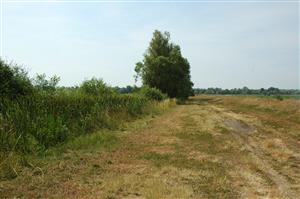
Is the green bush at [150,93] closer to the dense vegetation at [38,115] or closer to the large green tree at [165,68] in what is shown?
the large green tree at [165,68]

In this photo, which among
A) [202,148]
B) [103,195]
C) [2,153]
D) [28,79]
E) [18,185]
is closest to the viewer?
[103,195]

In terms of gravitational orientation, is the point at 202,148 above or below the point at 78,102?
below

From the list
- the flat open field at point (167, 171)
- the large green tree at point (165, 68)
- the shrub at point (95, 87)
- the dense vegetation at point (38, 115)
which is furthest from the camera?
the large green tree at point (165, 68)

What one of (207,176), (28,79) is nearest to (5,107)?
(28,79)

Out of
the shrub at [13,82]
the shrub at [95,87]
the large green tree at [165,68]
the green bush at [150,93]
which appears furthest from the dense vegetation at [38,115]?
the large green tree at [165,68]

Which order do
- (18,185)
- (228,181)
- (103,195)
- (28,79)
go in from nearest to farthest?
1. (103,195)
2. (18,185)
3. (228,181)
4. (28,79)

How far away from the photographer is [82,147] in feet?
41.9

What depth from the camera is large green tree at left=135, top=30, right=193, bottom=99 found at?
5909 centimetres

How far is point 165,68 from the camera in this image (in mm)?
58875

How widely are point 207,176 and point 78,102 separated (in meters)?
9.75

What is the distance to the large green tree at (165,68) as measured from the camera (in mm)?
59094

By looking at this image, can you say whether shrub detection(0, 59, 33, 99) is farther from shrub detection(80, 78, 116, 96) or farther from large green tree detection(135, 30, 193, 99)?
large green tree detection(135, 30, 193, 99)

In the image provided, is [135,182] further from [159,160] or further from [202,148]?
[202,148]

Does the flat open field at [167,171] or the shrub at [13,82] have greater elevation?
the shrub at [13,82]
